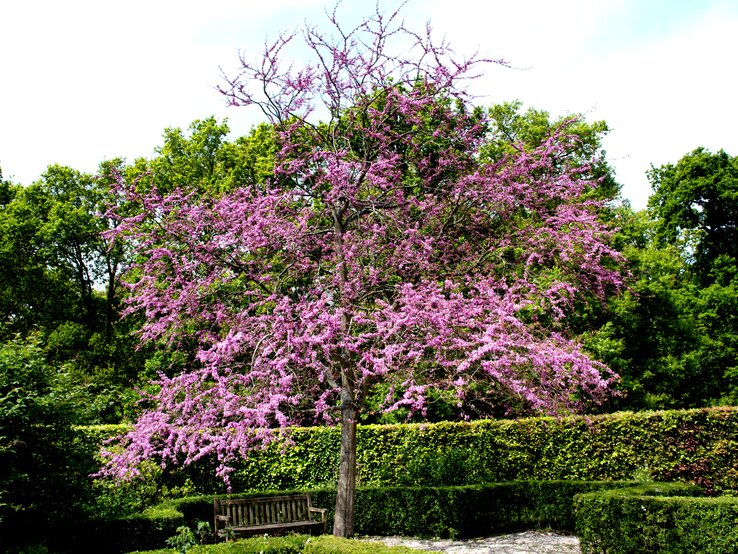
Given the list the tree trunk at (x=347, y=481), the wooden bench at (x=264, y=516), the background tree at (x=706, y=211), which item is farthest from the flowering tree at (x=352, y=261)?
the background tree at (x=706, y=211)

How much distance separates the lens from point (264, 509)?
1083 centimetres

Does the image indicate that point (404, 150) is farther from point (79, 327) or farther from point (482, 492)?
point (79, 327)

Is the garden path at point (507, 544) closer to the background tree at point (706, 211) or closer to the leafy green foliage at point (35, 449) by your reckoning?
the leafy green foliage at point (35, 449)

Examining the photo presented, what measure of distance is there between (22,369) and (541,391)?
679 centimetres

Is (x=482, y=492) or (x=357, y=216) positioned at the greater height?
(x=357, y=216)

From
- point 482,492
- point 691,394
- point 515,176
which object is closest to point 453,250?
point 515,176

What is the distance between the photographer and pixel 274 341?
8.30 meters

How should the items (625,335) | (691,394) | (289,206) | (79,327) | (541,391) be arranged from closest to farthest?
1. (541,391)
2. (289,206)
3. (625,335)
4. (691,394)
5. (79,327)

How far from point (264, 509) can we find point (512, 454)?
18.7ft

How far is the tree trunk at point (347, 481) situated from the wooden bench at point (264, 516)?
1761 mm

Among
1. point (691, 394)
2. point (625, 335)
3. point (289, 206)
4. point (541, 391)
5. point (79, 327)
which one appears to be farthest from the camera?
point (79, 327)

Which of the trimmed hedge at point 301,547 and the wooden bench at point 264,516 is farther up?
the trimmed hedge at point 301,547

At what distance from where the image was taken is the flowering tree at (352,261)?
8.02 m

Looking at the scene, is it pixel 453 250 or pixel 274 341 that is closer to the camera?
pixel 274 341
